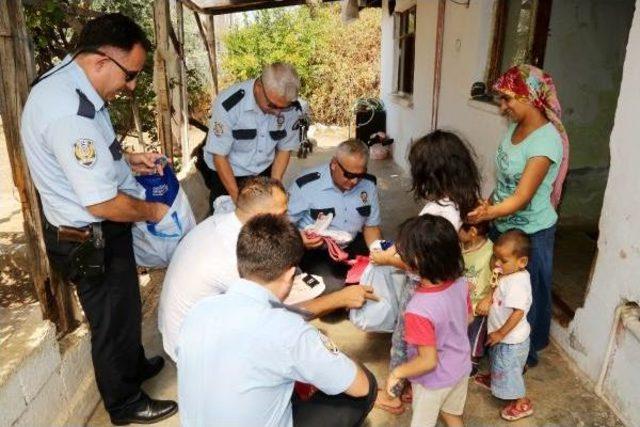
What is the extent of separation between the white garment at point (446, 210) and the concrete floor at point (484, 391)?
98cm

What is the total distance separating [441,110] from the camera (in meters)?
5.20

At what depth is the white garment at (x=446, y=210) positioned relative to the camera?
83.3 inches

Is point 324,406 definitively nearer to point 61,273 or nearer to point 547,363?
point 61,273

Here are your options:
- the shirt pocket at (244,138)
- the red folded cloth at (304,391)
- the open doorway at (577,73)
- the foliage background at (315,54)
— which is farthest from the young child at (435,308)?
the foliage background at (315,54)

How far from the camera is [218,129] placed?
3.43 m

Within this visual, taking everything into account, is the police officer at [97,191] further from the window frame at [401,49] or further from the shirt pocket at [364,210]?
the window frame at [401,49]

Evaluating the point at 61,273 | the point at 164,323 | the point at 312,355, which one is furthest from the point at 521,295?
the point at 61,273

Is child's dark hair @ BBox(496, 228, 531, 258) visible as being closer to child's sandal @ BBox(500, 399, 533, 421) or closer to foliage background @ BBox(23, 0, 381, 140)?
child's sandal @ BBox(500, 399, 533, 421)

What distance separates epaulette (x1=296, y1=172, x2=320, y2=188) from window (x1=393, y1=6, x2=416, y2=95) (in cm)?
457

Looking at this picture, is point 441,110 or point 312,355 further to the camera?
point 441,110

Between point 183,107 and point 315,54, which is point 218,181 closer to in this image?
point 183,107

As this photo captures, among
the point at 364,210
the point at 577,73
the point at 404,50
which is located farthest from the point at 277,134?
the point at 404,50

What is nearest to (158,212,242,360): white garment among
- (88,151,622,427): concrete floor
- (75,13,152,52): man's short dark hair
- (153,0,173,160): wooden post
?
(88,151,622,427): concrete floor

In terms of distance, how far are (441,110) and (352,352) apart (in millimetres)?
3303
